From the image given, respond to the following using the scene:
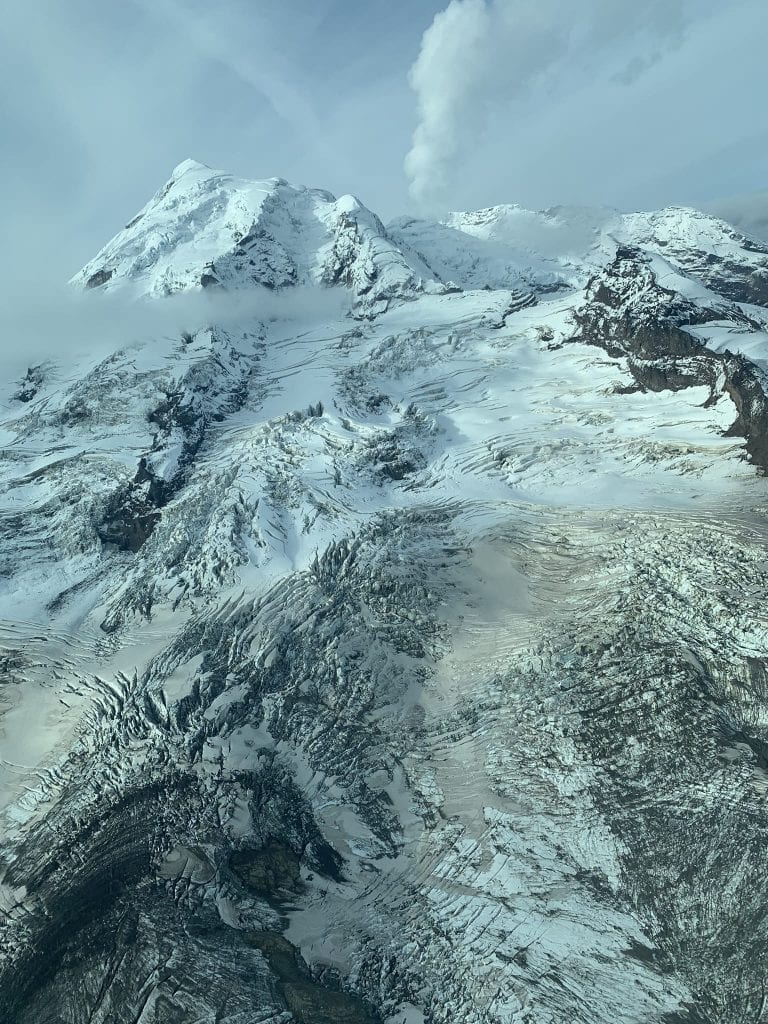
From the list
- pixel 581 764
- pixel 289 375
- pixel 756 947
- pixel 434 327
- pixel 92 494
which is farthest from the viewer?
pixel 434 327

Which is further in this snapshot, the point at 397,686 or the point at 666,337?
the point at 666,337

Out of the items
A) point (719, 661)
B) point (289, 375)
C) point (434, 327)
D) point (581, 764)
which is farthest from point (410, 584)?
point (434, 327)

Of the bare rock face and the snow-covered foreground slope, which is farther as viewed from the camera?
the bare rock face

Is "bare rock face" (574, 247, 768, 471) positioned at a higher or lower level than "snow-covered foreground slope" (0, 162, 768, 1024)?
higher

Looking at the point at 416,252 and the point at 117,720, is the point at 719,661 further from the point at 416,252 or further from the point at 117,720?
the point at 416,252

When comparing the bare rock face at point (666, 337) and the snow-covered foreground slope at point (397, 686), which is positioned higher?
the bare rock face at point (666, 337)

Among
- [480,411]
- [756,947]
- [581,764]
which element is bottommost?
[756,947]

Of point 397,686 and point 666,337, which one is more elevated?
point 666,337

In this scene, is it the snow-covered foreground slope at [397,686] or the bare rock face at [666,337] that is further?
the bare rock face at [666,337]
